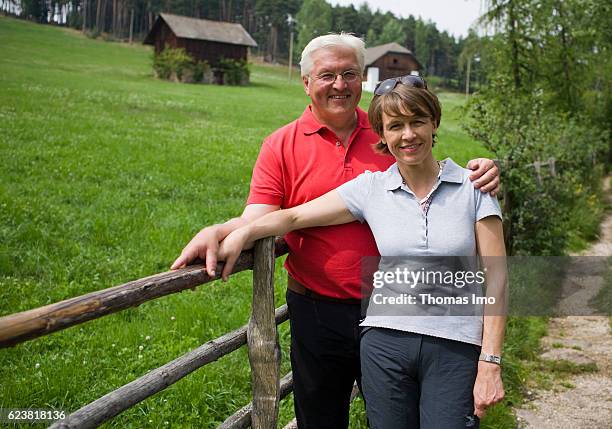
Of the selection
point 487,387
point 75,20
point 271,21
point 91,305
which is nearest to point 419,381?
point 487,387

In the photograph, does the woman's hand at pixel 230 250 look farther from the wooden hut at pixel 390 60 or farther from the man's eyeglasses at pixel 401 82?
the wooden hut at pixel 390 60

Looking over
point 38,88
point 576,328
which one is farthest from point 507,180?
point 38,88

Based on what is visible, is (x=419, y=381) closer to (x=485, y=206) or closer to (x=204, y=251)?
(x=485, y=206)

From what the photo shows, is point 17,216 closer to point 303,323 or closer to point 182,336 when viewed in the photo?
point 182,336

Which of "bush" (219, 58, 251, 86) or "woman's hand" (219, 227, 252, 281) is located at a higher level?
"bush" (219, 58, 251, 86)

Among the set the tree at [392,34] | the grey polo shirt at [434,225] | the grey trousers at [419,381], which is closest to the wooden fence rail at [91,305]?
the grey polo shirt at [434,225]

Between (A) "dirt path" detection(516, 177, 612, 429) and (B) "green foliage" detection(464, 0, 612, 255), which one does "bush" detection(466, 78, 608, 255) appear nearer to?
(B) "green foliage" detection(464, 0, 612, 255)

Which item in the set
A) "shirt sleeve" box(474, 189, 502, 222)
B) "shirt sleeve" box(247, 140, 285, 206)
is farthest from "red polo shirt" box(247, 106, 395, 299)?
"shirt sleeve" box(474, 189, 502, 222)

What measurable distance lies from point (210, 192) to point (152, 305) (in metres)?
4.83

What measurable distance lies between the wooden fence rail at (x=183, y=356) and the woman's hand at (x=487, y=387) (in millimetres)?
1047

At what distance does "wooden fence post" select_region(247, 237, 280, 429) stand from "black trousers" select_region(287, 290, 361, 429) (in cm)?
19

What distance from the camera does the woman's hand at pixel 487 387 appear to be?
2467mm

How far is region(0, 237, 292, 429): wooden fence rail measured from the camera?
2.03 meters

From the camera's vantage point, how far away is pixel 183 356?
318 cm
